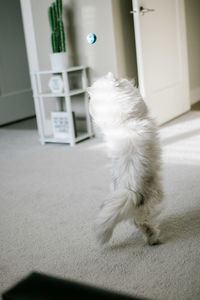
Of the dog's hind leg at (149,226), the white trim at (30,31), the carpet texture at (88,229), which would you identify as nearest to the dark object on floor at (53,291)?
the carpet texture at (88,229)

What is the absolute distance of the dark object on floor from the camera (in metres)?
0.54

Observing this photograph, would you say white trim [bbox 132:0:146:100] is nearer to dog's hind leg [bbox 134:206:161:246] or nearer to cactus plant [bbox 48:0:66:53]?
cactus plant [bbox 48:0:66:53]

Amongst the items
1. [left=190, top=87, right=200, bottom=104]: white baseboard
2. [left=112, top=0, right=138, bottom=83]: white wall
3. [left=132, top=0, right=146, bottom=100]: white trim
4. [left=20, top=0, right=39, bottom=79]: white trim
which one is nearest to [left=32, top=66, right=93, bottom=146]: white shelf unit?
[left=20, top=0, right=39, bottom=79]: white trim

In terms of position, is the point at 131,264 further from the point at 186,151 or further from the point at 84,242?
the point at 186,151

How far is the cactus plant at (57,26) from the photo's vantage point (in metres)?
3.11

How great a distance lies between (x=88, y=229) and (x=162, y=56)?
2393mm

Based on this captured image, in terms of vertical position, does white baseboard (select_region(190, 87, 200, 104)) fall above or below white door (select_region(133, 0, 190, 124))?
below

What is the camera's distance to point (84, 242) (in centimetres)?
153

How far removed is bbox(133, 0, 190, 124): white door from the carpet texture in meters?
0.70

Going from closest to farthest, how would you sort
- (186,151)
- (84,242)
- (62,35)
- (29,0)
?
(84,242) < (186,151) < (62,35) < (29,0)

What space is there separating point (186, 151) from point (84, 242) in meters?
1.36

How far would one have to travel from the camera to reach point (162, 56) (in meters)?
3.55

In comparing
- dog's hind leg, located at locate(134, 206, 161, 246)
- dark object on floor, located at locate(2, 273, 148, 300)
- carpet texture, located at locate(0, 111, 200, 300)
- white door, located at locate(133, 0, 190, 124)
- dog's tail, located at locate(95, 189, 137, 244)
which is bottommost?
carpet texture, located at locate(0, 111, 200, 300)

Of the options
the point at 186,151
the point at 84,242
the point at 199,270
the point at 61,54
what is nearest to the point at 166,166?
the point at 186,151
